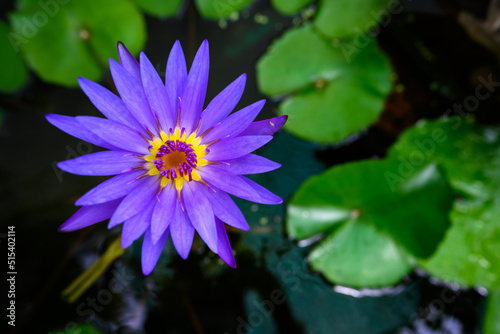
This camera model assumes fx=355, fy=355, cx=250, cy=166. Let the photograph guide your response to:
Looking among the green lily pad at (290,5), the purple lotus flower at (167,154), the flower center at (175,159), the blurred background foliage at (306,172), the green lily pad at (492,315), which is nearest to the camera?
the purple lotus flower at (167,154)

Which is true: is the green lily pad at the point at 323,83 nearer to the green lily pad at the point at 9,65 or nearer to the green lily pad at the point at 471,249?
the green lily pad at the point at 471,249

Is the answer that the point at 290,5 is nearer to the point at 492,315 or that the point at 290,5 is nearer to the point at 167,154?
the point at 167,154

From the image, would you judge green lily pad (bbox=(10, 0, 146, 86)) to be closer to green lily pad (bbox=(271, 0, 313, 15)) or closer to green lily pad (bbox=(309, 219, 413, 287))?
green lily pad (bbox=(271, 0, 313, 15))

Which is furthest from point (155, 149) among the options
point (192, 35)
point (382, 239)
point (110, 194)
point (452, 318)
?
point (452, 318)

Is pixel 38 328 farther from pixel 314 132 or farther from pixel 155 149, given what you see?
pixel 314 132

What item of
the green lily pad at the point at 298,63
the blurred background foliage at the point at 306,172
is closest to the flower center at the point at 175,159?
the blurred background foliage at the point at 306,172

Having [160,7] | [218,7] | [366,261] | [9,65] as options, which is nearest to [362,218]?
[366,261]
